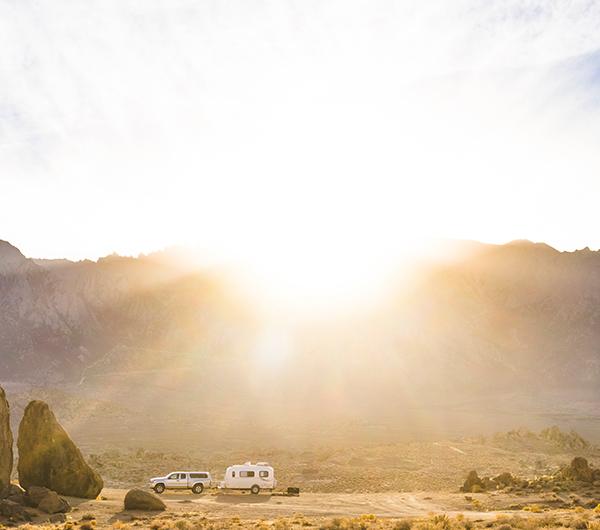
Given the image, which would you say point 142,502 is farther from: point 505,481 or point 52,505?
point 505,481

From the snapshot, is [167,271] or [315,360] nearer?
[315,360]

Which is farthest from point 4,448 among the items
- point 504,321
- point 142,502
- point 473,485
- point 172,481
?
point 504,321

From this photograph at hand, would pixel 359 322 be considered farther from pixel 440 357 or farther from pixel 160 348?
pixel 160 348

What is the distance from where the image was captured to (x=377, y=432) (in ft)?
255

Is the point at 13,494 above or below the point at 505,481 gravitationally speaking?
above

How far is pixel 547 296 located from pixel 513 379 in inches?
1443

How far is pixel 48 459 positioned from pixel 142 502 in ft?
17.8

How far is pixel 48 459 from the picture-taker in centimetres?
2852

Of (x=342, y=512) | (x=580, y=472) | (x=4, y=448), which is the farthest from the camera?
(x=580, y=472)

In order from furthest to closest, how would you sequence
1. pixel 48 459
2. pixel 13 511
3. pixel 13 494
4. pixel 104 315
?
1. pixel 104 315
2. pixel 48 459
3. pixel 13 494
4. pixel 13 511

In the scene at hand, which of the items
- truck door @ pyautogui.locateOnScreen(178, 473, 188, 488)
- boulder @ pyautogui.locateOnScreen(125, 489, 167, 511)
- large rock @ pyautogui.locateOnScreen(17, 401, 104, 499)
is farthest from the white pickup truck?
boulder @ pyautogui.locateOnScreen(125, 489, 167, 511)

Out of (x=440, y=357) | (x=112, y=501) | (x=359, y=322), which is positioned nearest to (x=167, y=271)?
(x=359, y=322)

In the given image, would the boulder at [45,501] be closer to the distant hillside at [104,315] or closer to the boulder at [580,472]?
the boulder at [580,472]

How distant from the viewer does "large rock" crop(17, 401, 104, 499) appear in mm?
28406
